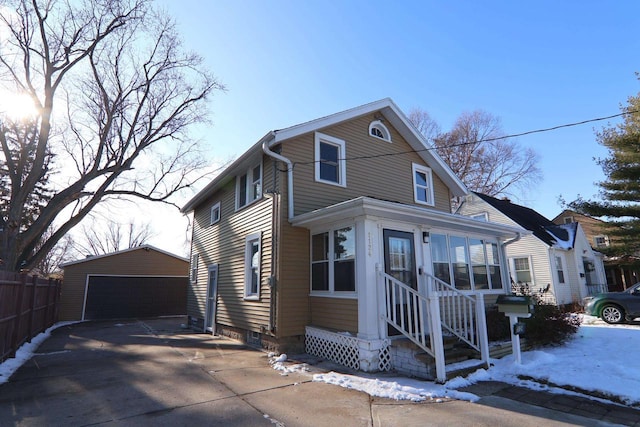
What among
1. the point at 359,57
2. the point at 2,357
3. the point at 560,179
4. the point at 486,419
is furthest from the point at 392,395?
the point at 560,179

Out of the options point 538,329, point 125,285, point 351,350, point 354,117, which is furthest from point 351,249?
point 125,285

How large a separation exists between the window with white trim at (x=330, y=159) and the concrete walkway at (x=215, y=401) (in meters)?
4.62

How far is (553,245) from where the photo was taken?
49.1 feet

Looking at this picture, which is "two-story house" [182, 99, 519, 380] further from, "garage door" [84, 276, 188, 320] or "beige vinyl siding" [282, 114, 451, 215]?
"garage door" [84, 276, 188, 320]

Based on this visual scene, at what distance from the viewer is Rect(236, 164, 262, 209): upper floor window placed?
9.13 metres

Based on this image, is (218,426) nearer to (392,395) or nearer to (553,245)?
(392,395)

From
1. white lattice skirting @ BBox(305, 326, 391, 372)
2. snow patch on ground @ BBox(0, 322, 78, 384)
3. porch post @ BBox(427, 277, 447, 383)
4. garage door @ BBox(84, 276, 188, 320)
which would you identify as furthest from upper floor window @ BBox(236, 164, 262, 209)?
garage door @ BBox(84, 276, 188, 320)

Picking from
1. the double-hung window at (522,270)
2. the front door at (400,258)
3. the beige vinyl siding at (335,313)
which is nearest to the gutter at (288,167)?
the beige vinyl siding at (335,313)

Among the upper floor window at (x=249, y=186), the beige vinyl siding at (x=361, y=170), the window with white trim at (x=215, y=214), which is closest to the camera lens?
the beige vinyl siding at (x=361, y=170)

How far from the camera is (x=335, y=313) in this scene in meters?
6.93

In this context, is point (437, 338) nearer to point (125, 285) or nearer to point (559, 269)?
point (559, 269)

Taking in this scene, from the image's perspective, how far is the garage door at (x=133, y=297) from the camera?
16.2 metres

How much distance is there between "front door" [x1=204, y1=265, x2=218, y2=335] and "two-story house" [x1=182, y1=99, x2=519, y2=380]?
0.28ft

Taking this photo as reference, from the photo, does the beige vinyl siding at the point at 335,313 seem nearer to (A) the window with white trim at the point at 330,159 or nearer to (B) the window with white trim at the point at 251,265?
(B) the window with white trim at the point at 251,265
